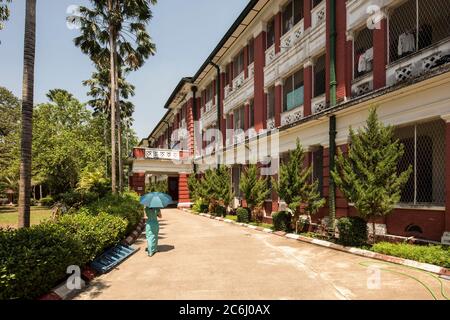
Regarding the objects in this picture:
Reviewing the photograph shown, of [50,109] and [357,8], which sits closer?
[357,8]

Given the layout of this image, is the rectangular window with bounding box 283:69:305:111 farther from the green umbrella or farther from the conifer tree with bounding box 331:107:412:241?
the green umbrella

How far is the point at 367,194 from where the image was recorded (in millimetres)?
9156

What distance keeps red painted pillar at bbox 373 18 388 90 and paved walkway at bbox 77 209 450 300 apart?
5.81 metres

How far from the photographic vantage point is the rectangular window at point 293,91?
15788 mm

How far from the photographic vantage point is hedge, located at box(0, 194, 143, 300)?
5089 millimetres

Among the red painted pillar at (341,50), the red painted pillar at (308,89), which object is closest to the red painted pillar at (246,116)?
the red painted pillar at (308,89)

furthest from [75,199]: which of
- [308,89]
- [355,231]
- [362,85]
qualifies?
[362,85]

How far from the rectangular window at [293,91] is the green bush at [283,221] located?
17.4 feet

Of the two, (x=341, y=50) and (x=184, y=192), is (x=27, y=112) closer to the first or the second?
(x=341, y=50)

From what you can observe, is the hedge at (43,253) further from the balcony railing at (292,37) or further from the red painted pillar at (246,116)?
the red painted pillar at (246,116)

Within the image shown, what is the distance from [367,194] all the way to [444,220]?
2.00 metres

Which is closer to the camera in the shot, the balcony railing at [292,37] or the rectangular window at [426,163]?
the rectangular window at [426,163]
